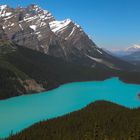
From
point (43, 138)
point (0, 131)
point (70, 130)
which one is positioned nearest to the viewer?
point (43, 138)

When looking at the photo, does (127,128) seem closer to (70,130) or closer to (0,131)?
(70,130)

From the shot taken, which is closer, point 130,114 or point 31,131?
point 31,131

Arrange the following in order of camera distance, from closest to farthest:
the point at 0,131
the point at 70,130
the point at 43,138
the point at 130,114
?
the point at 43,138
the point at 70,130
the point at 0,131
the point at 130,114

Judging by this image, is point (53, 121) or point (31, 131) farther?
point (53, 121)

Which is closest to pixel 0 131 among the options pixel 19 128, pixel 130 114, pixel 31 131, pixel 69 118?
pixel 19 128

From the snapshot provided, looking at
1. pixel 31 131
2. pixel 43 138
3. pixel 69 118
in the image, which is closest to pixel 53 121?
pixel 69 118

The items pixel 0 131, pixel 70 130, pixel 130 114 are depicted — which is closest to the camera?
pixel 70 130

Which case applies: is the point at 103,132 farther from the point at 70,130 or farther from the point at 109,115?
the point at 109,115

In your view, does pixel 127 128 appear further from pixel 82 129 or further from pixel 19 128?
pixel 19 128
